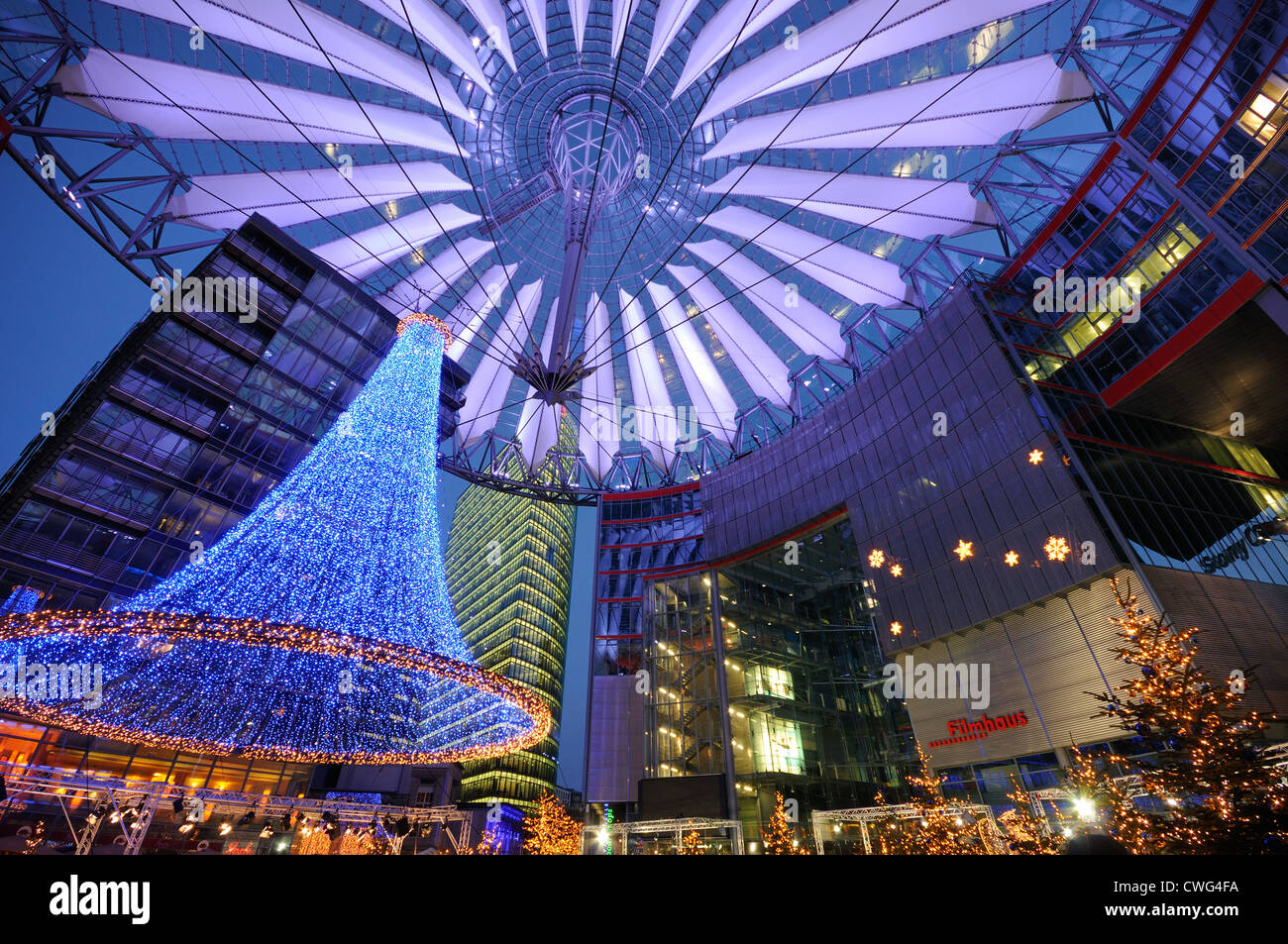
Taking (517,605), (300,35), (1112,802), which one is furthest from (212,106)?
(517,605)

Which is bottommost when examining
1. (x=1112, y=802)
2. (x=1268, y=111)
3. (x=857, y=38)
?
(x=1112, y=802)

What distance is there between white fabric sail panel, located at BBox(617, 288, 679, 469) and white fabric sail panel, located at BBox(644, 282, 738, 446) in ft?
3.80

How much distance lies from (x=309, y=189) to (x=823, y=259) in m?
20.8

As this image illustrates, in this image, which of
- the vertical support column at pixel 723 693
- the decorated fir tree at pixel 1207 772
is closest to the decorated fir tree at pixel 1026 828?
the decorated fir tree at pixel 1207 772

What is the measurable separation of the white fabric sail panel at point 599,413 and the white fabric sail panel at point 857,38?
13675 millimetres

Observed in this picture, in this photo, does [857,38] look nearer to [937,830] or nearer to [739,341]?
[739,341]

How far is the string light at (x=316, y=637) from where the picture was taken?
11.3 m

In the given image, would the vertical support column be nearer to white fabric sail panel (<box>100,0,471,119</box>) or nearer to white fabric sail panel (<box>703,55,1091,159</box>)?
white fabric sail panel (<box>703,55,1091,159</box>)

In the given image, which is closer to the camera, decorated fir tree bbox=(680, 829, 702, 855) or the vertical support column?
decorated fir tree bbox=(680, 829, 702, 855)

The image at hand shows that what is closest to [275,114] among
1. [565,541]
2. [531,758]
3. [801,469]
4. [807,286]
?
[807,286]

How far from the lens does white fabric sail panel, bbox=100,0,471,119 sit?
16156 mm

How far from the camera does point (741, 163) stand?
24.5 metres

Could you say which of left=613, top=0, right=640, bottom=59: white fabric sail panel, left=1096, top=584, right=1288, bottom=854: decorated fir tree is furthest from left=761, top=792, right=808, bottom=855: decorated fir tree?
left=613, top=0, right=640, bottom=59: white fabric sail panel

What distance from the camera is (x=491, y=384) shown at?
34125 mm
